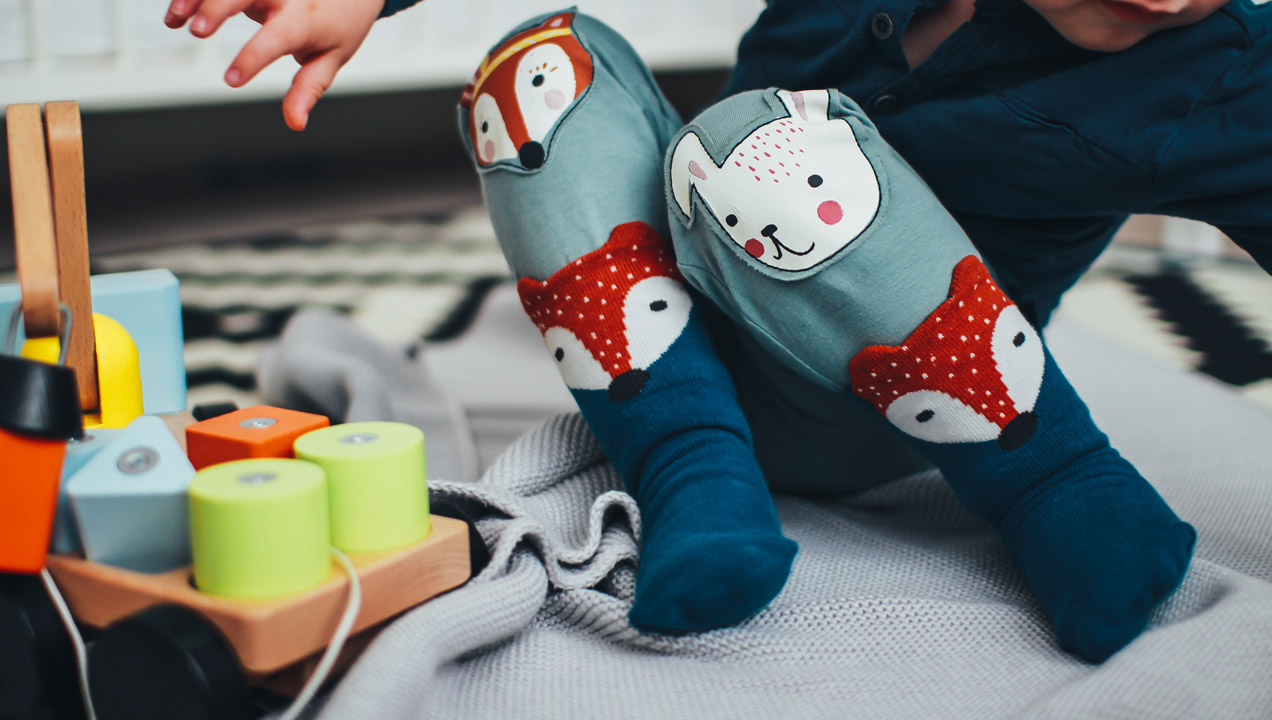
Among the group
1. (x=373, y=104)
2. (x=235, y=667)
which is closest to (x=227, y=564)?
(x=235, y=667)

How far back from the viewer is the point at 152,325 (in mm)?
569

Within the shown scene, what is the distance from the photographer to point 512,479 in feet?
1.97

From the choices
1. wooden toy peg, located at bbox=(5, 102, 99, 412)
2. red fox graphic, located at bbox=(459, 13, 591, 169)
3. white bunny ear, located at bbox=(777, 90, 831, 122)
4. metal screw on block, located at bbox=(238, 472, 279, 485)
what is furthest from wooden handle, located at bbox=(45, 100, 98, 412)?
white bunny ear, located at bbox=(777, 90, 831, 122)

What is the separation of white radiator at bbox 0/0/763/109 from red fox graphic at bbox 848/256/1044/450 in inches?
45.9

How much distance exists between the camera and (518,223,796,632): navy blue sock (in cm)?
48

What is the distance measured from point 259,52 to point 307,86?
36mm

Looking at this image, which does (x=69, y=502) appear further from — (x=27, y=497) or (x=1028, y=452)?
(x=1028, y=452)

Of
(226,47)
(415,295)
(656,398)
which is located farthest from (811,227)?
(226,47)

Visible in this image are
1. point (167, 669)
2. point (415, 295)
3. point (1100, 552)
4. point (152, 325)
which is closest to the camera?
point (167, 669)

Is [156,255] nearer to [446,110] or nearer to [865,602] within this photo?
[446,110]

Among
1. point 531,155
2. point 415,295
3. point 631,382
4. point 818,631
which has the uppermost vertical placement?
point 531,155

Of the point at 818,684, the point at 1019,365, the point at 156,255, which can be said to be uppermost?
the point at 1019,365

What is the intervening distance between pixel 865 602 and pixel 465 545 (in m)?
0.21

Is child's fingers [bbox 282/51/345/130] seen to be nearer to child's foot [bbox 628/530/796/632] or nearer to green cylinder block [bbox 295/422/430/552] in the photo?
green cylinder block [bbox 295/422/430/552]
